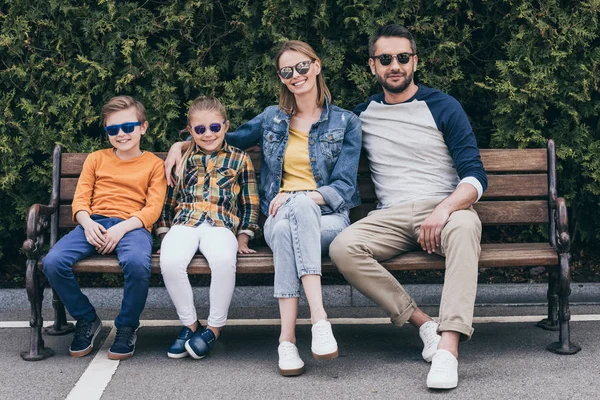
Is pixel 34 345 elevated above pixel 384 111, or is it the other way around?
pixel 384 111

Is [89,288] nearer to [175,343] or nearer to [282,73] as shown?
[175,343]

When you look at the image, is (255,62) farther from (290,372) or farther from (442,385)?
(442,385)

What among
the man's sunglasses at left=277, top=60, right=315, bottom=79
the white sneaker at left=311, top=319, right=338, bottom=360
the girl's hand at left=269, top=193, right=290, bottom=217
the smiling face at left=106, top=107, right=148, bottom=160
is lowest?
the white sneaker at left=311, top=319, right=338, bottom=360

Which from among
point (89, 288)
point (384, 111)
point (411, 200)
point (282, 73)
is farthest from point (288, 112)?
point (89, 288)

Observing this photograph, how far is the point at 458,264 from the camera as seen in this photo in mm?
3947

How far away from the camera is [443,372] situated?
364 centimetres

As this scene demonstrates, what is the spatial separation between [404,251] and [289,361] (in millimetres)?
962

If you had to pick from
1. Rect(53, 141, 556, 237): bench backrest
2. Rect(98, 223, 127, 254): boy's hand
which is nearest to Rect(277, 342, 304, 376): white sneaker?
Rect(98, 223, 127, 254): boy's hand

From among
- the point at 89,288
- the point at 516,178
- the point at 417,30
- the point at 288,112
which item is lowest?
the point at 89,288

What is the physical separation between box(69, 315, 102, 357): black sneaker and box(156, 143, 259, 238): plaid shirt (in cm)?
73

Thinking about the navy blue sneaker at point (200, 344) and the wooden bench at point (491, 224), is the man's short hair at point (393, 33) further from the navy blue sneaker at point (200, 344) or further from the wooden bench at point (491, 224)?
the navy blue sneaker at point (200, 344)

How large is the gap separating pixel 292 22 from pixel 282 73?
0.97m

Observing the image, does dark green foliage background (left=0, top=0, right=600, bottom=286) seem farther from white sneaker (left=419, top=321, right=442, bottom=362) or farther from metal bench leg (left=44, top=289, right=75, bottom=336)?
white sneaker (left=419, top=321, right=442, bottom=362)

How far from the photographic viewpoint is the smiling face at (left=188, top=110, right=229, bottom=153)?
458 cm
